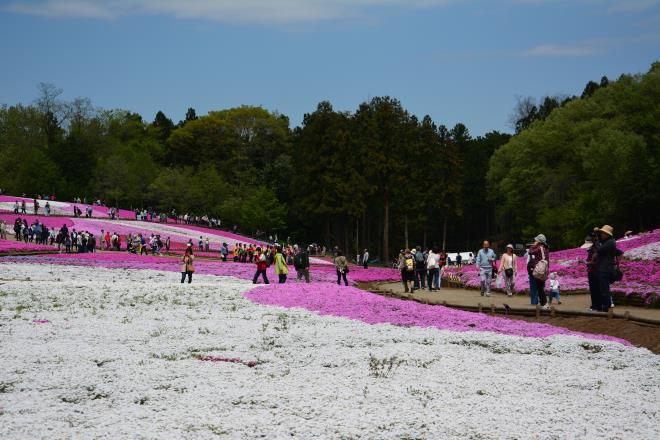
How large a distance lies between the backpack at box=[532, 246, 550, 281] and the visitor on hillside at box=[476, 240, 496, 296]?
5830mm

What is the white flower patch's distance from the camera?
12.6 m

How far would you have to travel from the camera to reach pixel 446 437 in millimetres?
12008

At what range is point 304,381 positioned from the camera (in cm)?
1580

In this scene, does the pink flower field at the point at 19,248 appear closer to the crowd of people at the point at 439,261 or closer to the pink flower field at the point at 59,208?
the crowd of people at the point at 439,261

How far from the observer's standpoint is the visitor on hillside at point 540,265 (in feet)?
88.0

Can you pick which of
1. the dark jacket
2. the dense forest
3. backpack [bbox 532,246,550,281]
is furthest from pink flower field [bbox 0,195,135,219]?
the dark jacket

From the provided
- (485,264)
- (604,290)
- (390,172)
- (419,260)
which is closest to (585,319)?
(604,290)

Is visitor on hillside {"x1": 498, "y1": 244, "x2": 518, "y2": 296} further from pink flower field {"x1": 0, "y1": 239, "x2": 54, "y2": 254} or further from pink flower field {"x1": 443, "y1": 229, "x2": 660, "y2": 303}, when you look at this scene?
pink flower field {"x1": 0, "y1": 239, "x2": 54, "y2": 254}

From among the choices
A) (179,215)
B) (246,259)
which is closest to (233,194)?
(179,215)

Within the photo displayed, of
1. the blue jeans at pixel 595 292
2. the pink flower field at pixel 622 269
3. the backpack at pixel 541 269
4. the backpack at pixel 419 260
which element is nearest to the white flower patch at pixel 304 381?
the blue jeans at pixel 595 292

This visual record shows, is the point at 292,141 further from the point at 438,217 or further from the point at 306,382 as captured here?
the point at 306,382

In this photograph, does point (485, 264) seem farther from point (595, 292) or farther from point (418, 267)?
point (595, 292)

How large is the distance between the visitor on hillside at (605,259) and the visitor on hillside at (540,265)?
2.07m

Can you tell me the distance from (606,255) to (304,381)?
12.0 m
